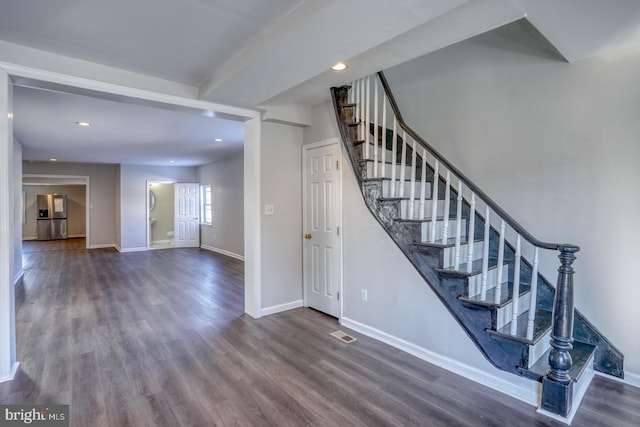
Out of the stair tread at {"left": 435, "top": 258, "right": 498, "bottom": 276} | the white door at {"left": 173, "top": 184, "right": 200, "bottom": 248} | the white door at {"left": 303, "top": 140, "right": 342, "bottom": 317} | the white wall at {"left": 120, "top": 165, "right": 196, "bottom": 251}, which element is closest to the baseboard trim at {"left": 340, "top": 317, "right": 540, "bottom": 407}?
the white door at {"left": 303, "top": 140, "right": 342, "bottom": 317}

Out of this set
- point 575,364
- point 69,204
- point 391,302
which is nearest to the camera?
point 575,364

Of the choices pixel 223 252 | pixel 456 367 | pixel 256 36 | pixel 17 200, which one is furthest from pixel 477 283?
pixel 17 200

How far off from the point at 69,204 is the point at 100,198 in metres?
4.68

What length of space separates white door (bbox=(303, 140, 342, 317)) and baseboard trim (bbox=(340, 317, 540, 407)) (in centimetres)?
54

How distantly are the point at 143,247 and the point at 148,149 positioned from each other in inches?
146

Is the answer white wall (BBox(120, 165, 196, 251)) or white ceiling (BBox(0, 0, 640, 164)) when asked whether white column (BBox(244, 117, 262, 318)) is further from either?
white wall (BBox(120, 165, 196, 251))

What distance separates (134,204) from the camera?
932 cm

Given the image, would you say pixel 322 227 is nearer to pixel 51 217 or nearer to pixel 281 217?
pixel 281 217

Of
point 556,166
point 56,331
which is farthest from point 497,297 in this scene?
point 56,331

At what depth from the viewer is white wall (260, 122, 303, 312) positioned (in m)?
3.95

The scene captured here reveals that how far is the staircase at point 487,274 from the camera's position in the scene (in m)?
2.07

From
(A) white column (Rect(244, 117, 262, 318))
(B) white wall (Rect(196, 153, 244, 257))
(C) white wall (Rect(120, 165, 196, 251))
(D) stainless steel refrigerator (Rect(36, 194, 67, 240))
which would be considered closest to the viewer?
(A) white column (Rect(244, 117, 262, 318))

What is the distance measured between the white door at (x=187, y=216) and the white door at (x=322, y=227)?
6.83 m

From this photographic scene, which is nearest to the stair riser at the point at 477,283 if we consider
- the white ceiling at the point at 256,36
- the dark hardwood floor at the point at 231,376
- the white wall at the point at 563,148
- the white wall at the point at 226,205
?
the white wall at the point at 563,148
